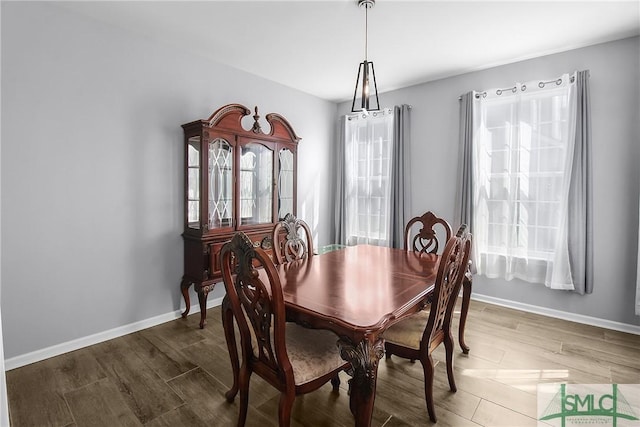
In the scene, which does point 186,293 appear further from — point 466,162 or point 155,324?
point 466,162

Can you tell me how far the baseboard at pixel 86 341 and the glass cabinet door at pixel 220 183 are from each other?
0.97 m

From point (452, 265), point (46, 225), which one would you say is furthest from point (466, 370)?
point (46, 225)

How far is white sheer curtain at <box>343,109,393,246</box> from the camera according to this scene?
4.27 meters

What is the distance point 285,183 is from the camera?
3.73 meters

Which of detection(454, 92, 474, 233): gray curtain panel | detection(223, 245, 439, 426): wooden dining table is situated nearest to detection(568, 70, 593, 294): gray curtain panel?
detection(454, 92, 474, 233): gray curtain panel

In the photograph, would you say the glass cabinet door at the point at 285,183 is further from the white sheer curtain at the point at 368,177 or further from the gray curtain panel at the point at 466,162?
the gray curtain panel at the point at 466,162

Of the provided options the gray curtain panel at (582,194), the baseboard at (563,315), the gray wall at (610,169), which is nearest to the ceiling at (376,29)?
the gray wall at (610,169)

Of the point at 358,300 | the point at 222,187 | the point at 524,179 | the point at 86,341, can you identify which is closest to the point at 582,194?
the point at 524,179

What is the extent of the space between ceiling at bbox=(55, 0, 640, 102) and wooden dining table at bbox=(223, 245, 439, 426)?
1.84 meters

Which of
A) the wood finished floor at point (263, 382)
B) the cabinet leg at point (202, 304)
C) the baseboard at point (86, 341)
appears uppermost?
the cabinet leg at point (202, 304)

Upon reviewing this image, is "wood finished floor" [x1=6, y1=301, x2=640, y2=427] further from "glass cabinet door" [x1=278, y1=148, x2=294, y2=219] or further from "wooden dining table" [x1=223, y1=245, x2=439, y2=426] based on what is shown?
"glass cabinet door" [x1=278, y1=148, x2=294, y2=219]

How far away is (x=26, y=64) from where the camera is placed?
2.27 m

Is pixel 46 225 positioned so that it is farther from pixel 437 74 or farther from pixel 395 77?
pixel 437 74

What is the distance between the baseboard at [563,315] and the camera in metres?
2.88
